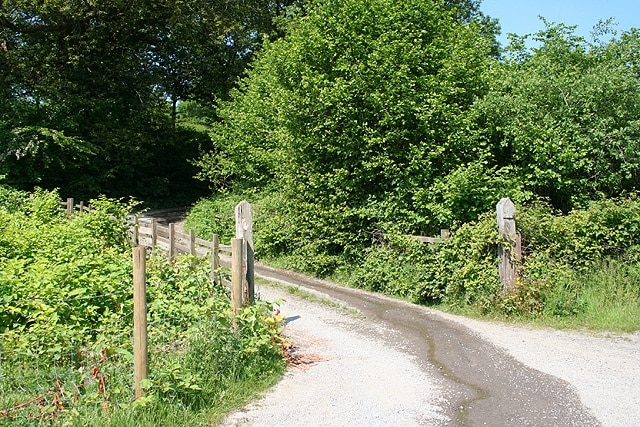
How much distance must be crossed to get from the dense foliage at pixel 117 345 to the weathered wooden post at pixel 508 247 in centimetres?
478

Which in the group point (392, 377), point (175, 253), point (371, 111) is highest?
point (371, 111)

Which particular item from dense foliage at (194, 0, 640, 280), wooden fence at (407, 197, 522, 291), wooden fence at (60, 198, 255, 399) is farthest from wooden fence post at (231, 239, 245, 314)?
dense foliage at (194, 0, 640, 280)

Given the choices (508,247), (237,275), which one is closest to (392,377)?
(237,275)

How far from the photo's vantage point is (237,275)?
318 inches

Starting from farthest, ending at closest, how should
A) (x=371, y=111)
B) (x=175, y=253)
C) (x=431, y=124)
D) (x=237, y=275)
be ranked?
(x=371, y=111) < (x=431, y=124) < (x=175, y=253) < (x=237, y=275)

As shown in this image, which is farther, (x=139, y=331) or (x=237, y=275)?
(x=237, y=275)

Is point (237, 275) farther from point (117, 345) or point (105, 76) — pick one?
point (105, 76)

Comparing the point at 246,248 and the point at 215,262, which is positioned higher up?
the point at 246,248

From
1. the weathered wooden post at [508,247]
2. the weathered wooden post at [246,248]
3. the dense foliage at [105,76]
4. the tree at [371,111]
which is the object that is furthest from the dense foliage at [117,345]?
the dense foliage at [105,76]

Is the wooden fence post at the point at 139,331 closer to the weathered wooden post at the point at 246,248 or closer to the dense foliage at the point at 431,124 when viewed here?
the weathered wooden post at the point at 246,248

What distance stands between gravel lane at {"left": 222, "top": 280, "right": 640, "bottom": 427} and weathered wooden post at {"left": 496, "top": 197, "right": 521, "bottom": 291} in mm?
1030

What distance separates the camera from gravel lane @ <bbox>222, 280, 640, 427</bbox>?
6312mm

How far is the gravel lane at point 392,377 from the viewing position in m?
6.31

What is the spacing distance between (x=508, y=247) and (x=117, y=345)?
277 inches
